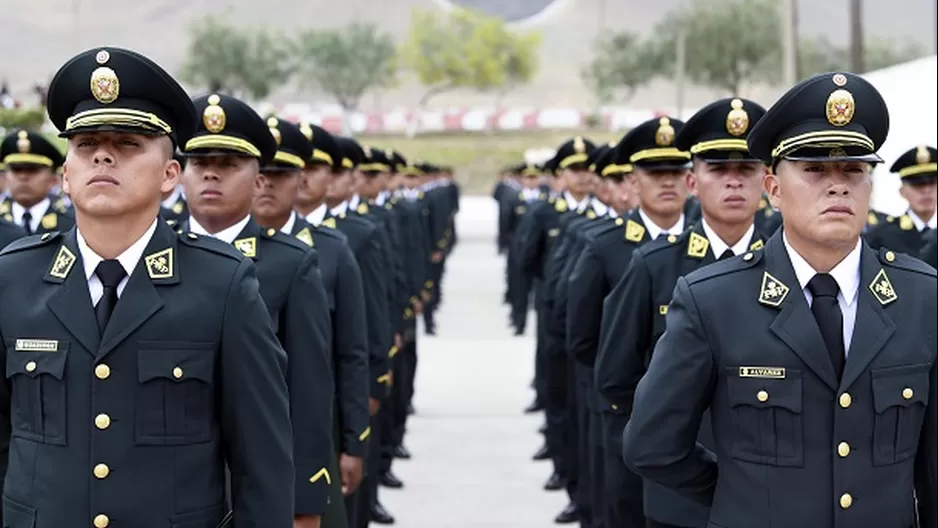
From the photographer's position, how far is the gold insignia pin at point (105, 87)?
10.9 feet

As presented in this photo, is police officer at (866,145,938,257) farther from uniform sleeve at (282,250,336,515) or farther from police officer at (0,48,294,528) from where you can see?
police officer at (0,48,294,528)

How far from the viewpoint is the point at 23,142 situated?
10.0 m

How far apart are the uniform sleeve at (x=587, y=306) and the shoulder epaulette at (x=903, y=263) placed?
270 cm

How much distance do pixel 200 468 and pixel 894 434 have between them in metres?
1.53

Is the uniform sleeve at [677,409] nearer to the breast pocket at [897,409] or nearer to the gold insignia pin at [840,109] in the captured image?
the breast pocket at [897,409]

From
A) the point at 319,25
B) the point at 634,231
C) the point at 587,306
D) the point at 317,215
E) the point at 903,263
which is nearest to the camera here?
the point at 903,263

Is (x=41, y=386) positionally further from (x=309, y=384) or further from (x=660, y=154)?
(x=660, y=154)

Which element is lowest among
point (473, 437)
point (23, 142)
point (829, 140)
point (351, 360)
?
point (473, 437)

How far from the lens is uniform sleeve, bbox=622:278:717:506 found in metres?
3.38

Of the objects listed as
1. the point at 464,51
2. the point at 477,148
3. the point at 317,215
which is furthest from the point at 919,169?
the point at 464,51

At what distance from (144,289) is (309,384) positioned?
1.29 m

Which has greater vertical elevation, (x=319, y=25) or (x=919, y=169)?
(x=319, y=25)

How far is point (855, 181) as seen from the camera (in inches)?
130

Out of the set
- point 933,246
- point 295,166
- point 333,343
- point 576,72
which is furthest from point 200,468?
point 576,72
